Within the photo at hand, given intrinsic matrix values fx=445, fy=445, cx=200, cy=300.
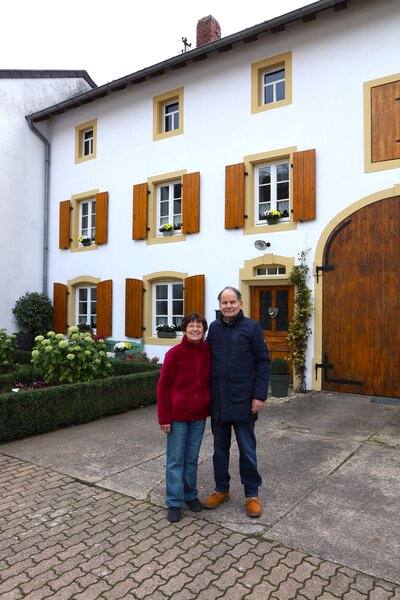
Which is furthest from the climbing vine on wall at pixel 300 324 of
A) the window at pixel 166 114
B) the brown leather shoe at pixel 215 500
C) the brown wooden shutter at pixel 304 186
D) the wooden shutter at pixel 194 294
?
the brown leather shoe at pixel 215 500

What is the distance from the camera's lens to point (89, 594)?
8.45 ft

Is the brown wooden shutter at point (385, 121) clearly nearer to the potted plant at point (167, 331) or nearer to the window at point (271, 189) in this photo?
the window at point (271, 189)

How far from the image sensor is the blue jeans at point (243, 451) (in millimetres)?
3564

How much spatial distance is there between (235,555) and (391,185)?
7324 millimetres

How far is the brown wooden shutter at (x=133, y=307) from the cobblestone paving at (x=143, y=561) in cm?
809

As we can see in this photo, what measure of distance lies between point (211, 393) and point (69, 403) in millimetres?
3514

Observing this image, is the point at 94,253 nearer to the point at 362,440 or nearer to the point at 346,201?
Result: the point at 346,201

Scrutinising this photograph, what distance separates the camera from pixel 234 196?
10.1 meters

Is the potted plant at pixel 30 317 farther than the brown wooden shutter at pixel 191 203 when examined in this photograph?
Yes

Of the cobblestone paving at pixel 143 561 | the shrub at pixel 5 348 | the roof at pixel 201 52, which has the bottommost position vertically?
the cobblestone paving at pixel 143 561

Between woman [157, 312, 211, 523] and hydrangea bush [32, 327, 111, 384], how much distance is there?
385cm

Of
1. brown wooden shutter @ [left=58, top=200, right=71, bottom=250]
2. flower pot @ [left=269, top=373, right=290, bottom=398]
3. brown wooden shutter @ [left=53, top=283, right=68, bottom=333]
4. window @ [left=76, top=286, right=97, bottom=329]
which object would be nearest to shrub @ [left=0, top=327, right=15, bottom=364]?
window @ [left=76, top=286, right=97, bottom=329]

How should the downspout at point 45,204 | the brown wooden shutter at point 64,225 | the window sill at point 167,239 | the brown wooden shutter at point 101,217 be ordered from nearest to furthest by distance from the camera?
the window sill at point 167,239
the brown wooden shutter at point 101,217
the brown wooden shutter at point 64,225
the downspout at point 45,204

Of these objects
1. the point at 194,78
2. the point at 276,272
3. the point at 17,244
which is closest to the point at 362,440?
the point at 276,272
